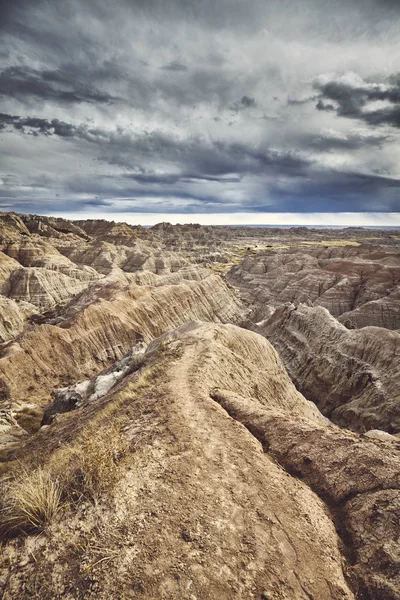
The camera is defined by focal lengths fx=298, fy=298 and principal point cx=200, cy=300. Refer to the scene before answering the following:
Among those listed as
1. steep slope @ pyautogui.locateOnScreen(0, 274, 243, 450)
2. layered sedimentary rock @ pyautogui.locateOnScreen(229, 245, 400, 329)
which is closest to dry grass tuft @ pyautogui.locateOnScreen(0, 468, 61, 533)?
steep slope @ pyautogui.locateOnScreen(0, 274, 243, 450)

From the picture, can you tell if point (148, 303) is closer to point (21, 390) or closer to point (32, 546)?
point (21, 390)

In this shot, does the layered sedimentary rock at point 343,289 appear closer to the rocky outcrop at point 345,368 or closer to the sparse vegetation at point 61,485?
the rocky outcrop at point 345,368

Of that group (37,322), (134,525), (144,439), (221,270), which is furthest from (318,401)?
(221,270)

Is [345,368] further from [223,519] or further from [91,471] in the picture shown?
[91,471]

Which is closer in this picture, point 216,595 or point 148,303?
point 216,595

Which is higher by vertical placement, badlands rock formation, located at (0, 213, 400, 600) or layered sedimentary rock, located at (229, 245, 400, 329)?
badlands rock formation, located at (0, 213, 400, 600)

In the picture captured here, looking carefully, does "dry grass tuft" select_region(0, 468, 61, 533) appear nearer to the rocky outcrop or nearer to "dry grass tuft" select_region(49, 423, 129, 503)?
"dry grass tuft" select_region(49, 423, 129, 503)

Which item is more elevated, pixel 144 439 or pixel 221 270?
pixel 144 439
